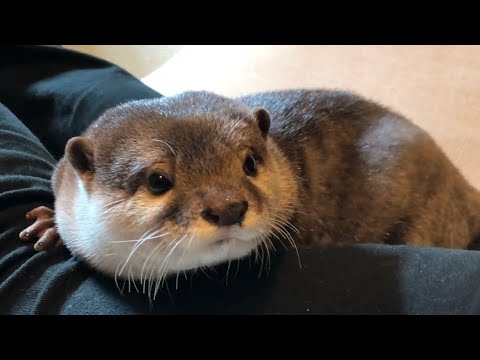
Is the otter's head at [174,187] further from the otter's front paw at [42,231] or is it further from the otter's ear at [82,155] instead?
the otter's front paw at [42,231]

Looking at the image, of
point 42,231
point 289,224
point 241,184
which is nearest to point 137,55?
point 42,231

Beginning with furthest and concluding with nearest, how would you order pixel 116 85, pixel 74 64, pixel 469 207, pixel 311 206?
1. pixel 74 64
2. pixel 116 85
3. pixel 469 207
4. pixel 311 206

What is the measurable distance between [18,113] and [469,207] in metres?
1.31

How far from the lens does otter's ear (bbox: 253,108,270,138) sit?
1.11 metres

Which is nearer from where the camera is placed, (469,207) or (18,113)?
(469,207)

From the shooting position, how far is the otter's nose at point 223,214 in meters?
0.87

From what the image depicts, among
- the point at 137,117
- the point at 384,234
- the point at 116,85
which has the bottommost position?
the point at 384,234

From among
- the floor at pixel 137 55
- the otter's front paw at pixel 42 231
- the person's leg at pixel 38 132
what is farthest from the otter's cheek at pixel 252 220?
the floor at pixel 137 55

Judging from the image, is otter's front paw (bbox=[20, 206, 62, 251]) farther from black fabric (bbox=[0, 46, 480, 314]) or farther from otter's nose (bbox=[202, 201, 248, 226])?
otter's nose (bbox=[202, 201, 248, 226])

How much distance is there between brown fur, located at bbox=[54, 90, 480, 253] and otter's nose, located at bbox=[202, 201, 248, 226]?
0.02m

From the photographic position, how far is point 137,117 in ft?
3.40

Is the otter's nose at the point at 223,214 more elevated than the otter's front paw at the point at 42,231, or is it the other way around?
the otter's nose at the point at 223,214
